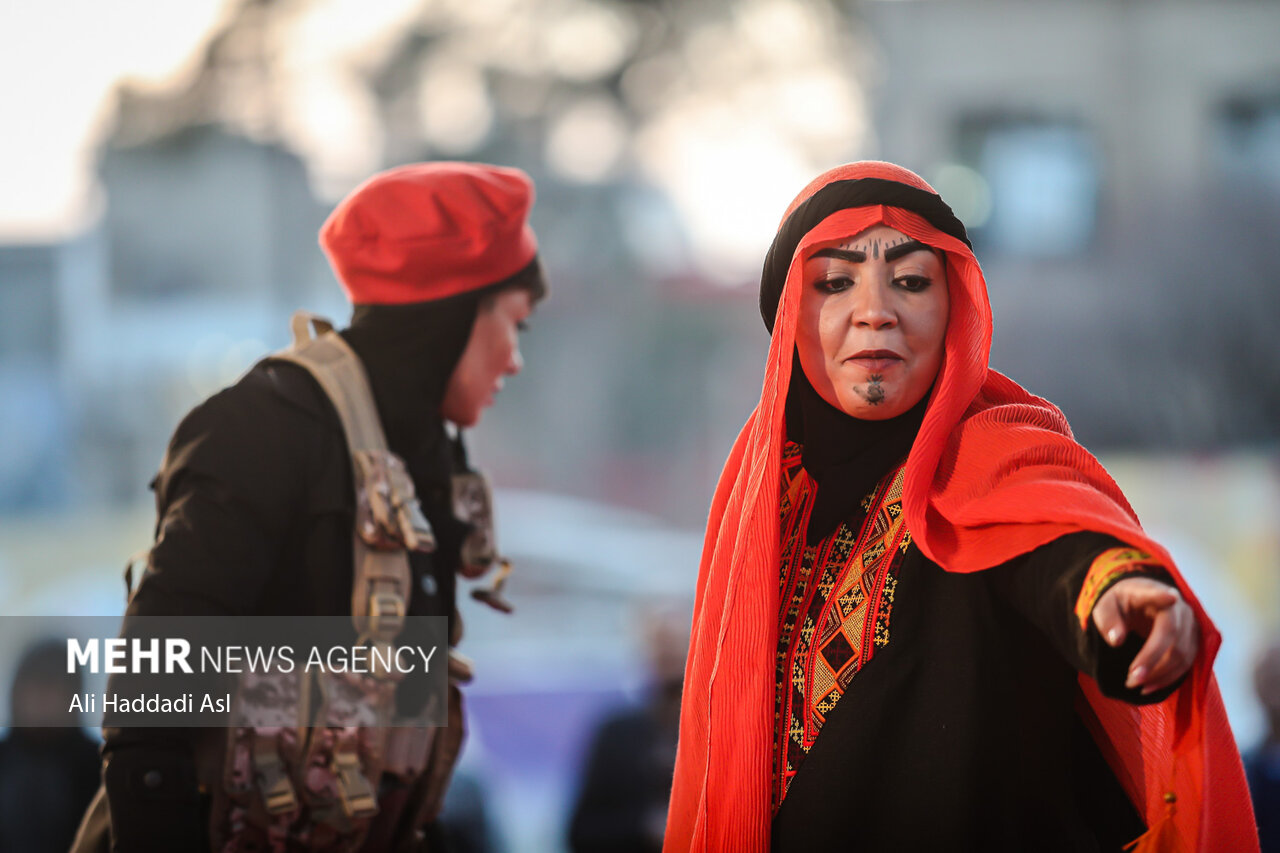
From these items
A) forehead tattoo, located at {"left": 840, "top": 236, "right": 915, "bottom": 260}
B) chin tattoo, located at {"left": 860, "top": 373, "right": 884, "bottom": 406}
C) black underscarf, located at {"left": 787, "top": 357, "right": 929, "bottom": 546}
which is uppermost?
forehead tattoo, located at {"left": 840, "top": 236, "right": 915, "bottom": 260}

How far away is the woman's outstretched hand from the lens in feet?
4.19

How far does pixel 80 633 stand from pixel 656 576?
6.92 metres

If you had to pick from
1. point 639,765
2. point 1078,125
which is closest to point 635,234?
point 1078,125

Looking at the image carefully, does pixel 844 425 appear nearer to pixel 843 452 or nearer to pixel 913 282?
pixel 843 452

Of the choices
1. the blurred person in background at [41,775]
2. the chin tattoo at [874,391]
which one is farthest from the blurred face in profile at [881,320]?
the blurred person in background at [41,775]

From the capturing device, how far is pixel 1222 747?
146 cm

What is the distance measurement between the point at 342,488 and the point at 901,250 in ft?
3.28

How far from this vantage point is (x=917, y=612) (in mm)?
1620

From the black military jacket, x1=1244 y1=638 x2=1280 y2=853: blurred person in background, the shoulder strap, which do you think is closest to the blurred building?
x1=1244 y1=638 x2=1280 y2=853: blurred person in background

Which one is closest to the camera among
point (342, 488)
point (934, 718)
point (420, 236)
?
point (934, 718)

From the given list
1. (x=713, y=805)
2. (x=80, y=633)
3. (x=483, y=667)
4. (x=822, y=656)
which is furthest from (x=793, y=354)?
(x=483, y=667)

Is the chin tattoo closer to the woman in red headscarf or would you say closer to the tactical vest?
Answer: the woman in red headscarf

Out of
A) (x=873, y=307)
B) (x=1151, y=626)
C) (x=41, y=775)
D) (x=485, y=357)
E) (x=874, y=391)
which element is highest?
(x=485, y=357)

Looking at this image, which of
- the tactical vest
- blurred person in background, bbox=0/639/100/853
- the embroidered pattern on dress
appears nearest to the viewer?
the embroidered pattern on dress
